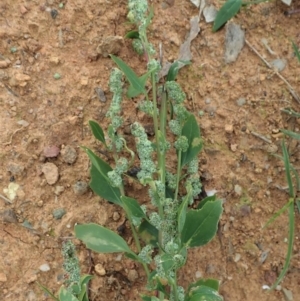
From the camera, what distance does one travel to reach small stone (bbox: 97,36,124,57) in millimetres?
1854

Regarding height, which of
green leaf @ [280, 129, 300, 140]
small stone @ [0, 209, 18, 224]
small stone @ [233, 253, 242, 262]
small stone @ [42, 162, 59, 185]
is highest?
green leaf @ [280, 129, 300, 140]

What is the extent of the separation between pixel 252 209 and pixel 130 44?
2.18 ft

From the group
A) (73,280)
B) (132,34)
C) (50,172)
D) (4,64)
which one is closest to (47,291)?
(73,280)

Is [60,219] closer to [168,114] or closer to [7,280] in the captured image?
[7,280]

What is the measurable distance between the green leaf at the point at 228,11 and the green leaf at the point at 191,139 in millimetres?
398

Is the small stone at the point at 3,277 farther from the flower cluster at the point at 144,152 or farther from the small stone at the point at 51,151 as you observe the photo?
the flower cluster at the point at 144,152

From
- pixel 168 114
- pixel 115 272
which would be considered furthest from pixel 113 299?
pixel 168 114

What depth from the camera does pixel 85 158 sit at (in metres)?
1.80

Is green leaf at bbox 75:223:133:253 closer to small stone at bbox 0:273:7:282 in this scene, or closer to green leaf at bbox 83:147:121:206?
green leaf at bbox 83:147:121:206

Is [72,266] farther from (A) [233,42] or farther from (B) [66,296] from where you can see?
(A) [233,42]

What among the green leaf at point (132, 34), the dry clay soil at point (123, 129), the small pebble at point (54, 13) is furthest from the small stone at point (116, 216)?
the small pebble at point (54, 13)

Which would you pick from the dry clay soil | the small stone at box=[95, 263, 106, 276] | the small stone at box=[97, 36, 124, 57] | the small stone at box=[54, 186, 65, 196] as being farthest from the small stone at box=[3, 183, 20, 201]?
the small stone at box=[97, 36, 124, 57]

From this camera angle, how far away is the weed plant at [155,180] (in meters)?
1.62

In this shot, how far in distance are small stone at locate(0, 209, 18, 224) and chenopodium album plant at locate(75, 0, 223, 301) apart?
0.22m
